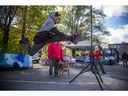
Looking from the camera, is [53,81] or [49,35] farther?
[49,35]

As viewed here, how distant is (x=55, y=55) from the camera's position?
7.41 metres

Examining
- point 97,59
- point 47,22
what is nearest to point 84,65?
point 97,59

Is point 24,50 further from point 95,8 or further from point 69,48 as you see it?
point 95,8

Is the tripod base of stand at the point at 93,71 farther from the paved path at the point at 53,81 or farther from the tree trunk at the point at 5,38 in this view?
the tree trunk at the point at 5,38

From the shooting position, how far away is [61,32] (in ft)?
24.4

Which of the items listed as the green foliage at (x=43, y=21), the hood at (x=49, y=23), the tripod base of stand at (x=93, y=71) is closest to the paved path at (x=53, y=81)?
the tripod base of stand at (x=93, y=71)

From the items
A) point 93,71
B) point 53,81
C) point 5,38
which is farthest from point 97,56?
point 5,38

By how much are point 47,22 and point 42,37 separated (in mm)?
194

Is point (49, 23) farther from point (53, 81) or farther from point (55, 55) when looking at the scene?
point (53, 81)

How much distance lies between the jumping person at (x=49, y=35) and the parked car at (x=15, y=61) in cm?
10

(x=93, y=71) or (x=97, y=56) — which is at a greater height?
(x=97, y=56)

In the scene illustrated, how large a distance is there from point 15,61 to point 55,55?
49 centimetres

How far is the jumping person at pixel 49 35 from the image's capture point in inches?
290

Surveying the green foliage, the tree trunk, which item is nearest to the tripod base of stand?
the green foliage
